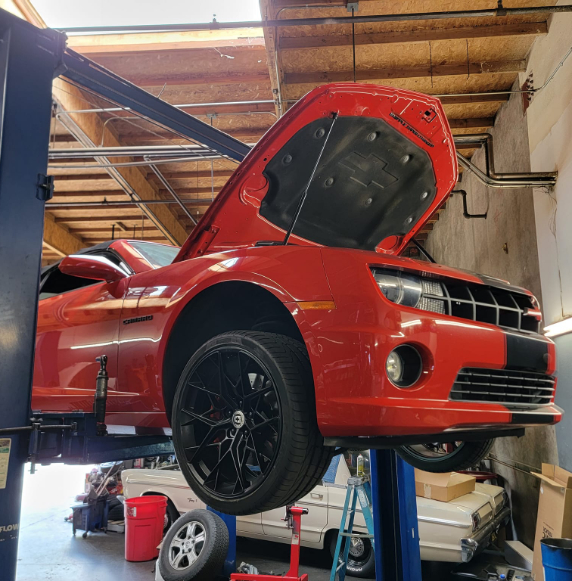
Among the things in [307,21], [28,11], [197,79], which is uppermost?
[197,79]

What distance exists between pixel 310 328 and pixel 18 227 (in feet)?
4.63

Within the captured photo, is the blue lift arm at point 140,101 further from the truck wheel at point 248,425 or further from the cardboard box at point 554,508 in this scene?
the cardboard box at point 554,508

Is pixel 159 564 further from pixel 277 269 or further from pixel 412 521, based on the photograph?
pixel 277 269

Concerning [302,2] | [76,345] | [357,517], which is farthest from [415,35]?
[357,517]

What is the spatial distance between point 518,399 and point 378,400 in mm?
778

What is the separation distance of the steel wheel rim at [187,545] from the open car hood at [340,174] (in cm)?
407

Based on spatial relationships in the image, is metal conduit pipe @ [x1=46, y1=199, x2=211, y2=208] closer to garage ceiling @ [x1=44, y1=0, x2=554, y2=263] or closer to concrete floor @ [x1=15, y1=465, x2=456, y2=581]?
garage ceiling @ [x1=44, y1=0, x2=554, y2=263]

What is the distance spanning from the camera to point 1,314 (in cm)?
226

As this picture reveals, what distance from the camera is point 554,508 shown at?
4715mm

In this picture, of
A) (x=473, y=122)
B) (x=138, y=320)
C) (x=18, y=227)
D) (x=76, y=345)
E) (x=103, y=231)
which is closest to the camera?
(x=18, y=227)

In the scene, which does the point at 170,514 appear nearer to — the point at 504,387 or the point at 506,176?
the point at 506,176

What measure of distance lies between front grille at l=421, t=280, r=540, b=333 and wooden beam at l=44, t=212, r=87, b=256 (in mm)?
9906

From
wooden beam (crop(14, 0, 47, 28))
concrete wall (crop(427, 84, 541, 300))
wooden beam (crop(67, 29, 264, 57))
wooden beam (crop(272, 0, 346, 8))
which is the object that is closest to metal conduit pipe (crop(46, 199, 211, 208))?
wooden beam (crop(67, 29, 264, 57))

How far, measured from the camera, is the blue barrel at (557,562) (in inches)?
147
